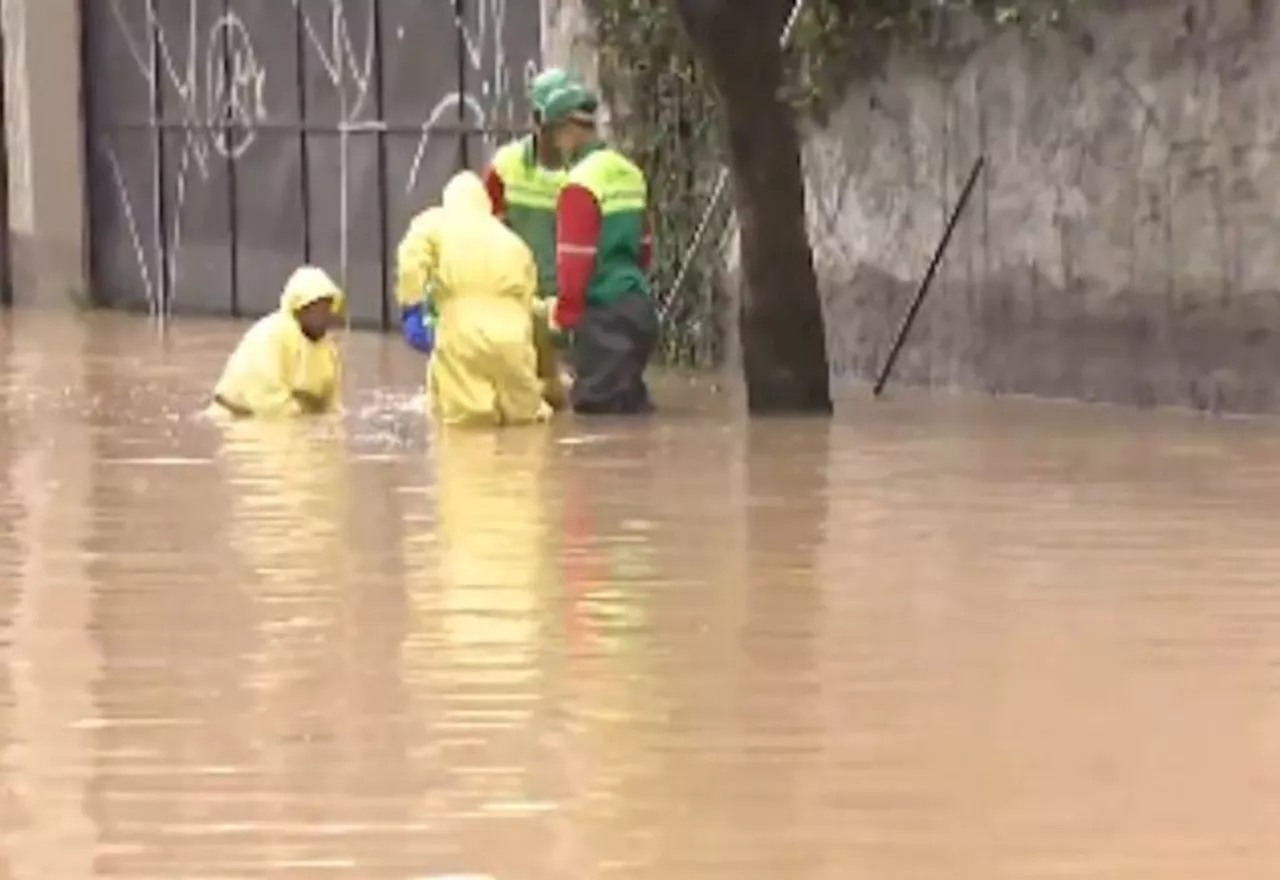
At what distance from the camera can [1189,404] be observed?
607 inches

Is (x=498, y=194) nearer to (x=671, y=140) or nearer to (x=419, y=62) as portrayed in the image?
(x=671, y=140)

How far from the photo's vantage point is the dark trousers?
15.7 meters

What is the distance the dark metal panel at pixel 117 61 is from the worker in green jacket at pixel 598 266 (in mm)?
12447

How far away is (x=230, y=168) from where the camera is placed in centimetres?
2634

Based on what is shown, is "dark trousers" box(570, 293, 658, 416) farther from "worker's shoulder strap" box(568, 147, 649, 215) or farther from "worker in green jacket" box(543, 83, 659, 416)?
"worker's shoulder strap" box(568, 147, 649, 215)

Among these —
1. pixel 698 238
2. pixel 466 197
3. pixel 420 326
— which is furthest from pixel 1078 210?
pixel 698 238

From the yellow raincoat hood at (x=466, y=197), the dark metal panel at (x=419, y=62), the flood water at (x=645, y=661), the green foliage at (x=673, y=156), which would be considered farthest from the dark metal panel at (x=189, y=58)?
the flood water at (x=645, y=661)

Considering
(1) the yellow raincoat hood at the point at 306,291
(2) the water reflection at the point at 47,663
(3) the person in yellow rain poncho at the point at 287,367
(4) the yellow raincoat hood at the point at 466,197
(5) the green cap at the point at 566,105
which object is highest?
(5) the green cap at the point at 566,105

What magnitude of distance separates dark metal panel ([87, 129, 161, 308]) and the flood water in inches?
566

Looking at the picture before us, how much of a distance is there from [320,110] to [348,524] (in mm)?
14030

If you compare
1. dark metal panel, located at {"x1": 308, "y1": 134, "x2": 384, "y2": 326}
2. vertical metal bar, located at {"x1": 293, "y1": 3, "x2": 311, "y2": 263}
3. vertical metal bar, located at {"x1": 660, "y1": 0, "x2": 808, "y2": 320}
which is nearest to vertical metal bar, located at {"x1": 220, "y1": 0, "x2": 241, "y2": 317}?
vertical metal bar, located at {"x1": 293, "y1": 3, "x2": 311, "y2": 263}

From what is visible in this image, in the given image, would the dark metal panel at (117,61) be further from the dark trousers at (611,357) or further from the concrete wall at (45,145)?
the dark trousers at (611,357)

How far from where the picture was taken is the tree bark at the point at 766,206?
14.8m

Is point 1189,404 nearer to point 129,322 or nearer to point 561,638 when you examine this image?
point 561,638
